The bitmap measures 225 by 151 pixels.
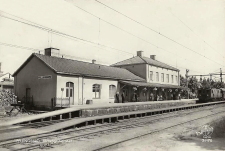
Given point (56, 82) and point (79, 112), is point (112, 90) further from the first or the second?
point (79, 112)

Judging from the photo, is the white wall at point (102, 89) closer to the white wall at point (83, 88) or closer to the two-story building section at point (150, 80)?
the white wall at point (83, 88)

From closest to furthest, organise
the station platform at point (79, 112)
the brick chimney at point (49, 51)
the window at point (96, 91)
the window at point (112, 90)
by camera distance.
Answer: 1. the station platform at point (79, 112)
2. the window at point (96, 91)
3. the brick chimney at point (49, 51)
4. the window at point (112, 90)

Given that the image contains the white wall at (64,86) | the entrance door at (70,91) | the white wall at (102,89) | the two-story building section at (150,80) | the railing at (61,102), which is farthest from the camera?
the two-story building section at (150,80)

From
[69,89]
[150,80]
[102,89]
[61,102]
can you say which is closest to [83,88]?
[69,89]

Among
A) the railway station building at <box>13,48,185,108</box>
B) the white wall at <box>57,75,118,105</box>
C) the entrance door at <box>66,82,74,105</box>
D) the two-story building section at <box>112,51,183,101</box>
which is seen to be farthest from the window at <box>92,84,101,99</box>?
the two-story building section at <box>112,51,183,101</box>

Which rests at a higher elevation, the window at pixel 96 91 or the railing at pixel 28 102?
the window at pixel 96 91

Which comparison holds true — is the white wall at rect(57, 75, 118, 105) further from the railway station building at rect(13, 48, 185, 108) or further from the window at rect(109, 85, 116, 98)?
the window at rect(109, 85, 116, 98)

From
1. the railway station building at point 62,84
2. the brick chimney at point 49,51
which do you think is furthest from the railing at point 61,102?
the brick chimney at point 49,51

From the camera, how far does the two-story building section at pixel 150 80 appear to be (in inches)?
1124

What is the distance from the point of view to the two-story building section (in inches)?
1124

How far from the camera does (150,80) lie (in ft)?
108

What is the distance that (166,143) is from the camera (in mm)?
8258

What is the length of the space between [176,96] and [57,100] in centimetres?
2538

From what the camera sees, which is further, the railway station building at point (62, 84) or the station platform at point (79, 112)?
the railway station building at point (62, 84)
